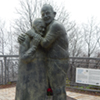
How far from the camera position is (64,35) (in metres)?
2.61

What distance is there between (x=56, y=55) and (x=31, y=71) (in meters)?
0.58

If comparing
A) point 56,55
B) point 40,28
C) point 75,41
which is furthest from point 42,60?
point 75,41

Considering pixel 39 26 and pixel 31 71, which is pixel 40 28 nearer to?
pixel 39 26

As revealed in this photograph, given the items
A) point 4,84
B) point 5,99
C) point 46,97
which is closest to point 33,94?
point 46,97

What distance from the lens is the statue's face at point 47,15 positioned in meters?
2.59

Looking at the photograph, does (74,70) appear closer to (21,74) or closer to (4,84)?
(4,84)

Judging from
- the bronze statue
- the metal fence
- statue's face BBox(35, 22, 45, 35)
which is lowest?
the metal fence

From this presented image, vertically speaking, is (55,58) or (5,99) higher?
(55,58)

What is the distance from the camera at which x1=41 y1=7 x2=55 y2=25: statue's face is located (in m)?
2.59

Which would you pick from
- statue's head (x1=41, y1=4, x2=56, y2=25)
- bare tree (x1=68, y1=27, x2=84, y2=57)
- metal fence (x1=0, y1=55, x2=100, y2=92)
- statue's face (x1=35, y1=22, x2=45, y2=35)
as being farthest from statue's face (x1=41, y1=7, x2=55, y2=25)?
bare tree (x1=68, y1=27, x2=84, y2=57)

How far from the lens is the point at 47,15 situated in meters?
2.61

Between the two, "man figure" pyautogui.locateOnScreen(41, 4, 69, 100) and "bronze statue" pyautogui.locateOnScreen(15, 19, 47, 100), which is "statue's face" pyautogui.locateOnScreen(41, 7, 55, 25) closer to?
"man figure" pyautogui.locateOnScreen(41, 4, 69, 100)

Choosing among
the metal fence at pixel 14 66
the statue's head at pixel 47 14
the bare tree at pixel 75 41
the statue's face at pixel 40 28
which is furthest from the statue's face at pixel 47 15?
the bare tree at pixel 75 41

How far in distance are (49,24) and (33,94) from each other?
142 centimetres
